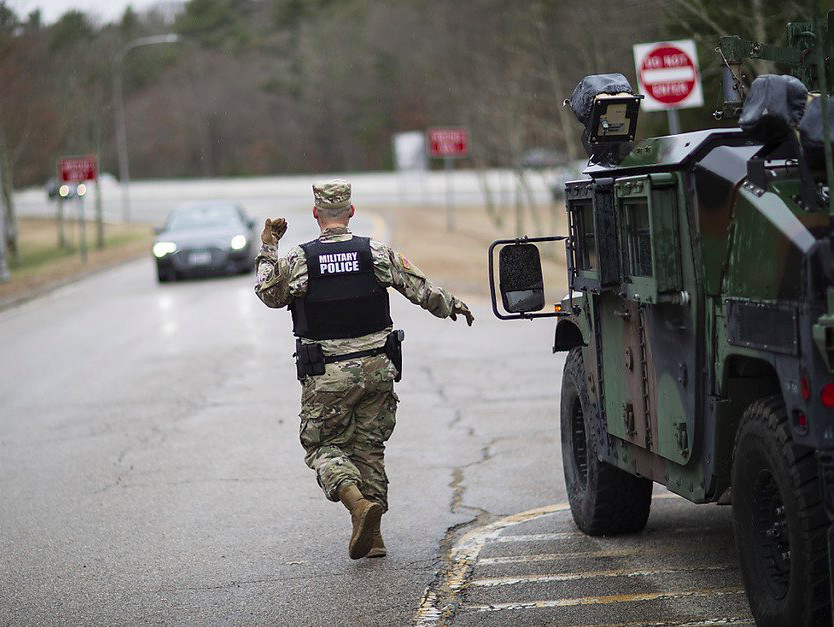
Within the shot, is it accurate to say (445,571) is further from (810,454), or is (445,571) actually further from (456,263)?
(456,263)

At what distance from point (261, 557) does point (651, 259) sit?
2626 millimetres

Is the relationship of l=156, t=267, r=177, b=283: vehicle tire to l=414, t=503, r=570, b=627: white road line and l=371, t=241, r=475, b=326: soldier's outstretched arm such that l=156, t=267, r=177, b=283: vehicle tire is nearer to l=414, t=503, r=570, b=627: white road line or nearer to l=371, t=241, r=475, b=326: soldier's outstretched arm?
l=414, t=503, r=570, b=627: white road line

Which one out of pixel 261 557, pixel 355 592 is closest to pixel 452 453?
pixel 261 557

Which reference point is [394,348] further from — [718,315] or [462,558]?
[718,315]

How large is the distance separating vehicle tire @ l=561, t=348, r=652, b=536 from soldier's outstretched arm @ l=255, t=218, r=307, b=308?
1459 millimetres

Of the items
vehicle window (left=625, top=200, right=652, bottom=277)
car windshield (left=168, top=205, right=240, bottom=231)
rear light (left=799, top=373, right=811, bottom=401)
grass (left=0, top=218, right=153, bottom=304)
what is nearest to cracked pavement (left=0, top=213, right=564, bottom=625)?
vehicle window (left=625, top=200, right=652, bottom=277)

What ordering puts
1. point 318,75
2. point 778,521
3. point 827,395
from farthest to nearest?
point 318,75 → point 778,521 → point 827,395

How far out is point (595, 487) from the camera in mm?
6918

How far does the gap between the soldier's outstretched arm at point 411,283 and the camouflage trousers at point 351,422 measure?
35cm

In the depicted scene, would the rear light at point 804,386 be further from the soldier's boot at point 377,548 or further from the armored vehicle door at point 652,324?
the soldier's boot at point 377,548

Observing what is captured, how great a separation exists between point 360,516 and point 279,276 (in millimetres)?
1210

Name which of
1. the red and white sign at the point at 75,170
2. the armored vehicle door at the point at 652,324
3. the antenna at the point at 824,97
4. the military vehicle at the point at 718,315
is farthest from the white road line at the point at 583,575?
the red and white sign at the point at 75,170

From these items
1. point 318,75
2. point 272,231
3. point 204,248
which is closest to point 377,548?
point 272,231

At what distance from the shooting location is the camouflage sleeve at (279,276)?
683cm
